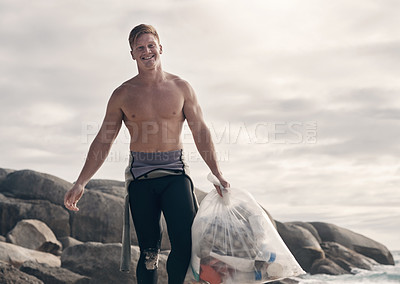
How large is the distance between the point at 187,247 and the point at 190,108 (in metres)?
1.11

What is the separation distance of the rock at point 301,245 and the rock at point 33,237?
722cm

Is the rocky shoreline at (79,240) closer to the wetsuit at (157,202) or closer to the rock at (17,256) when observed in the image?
the rock at (17,256)

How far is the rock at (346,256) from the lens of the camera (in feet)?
59.6

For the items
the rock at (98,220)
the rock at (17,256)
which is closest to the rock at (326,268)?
the rock at (98,220)

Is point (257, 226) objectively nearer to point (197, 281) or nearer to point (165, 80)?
point (197, 281)

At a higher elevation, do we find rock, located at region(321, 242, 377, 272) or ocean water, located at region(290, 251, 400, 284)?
rock, located at region(321, 242, 377, 272)

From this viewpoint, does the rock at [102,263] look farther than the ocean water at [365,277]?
No

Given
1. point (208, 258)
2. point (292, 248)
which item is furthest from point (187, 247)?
point (292, 248)

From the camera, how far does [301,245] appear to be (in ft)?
57.0

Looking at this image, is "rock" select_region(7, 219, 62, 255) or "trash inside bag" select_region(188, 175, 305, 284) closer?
"trash inside bag" select_region(188, 175, 305, 284)

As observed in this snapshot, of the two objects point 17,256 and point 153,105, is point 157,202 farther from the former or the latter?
point 17,256

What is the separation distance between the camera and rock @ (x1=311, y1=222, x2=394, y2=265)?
66.8 feet

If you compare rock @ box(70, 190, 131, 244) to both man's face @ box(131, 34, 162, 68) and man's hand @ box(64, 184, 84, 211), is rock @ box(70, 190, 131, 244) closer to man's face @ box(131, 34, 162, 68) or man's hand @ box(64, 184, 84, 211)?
man's hand @ box(64, 184, 84, 211)

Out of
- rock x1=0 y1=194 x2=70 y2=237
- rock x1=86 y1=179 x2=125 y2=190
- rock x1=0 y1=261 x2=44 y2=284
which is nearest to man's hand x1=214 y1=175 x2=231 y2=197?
rock x1=0 y1=261 x2=44 y2=284
